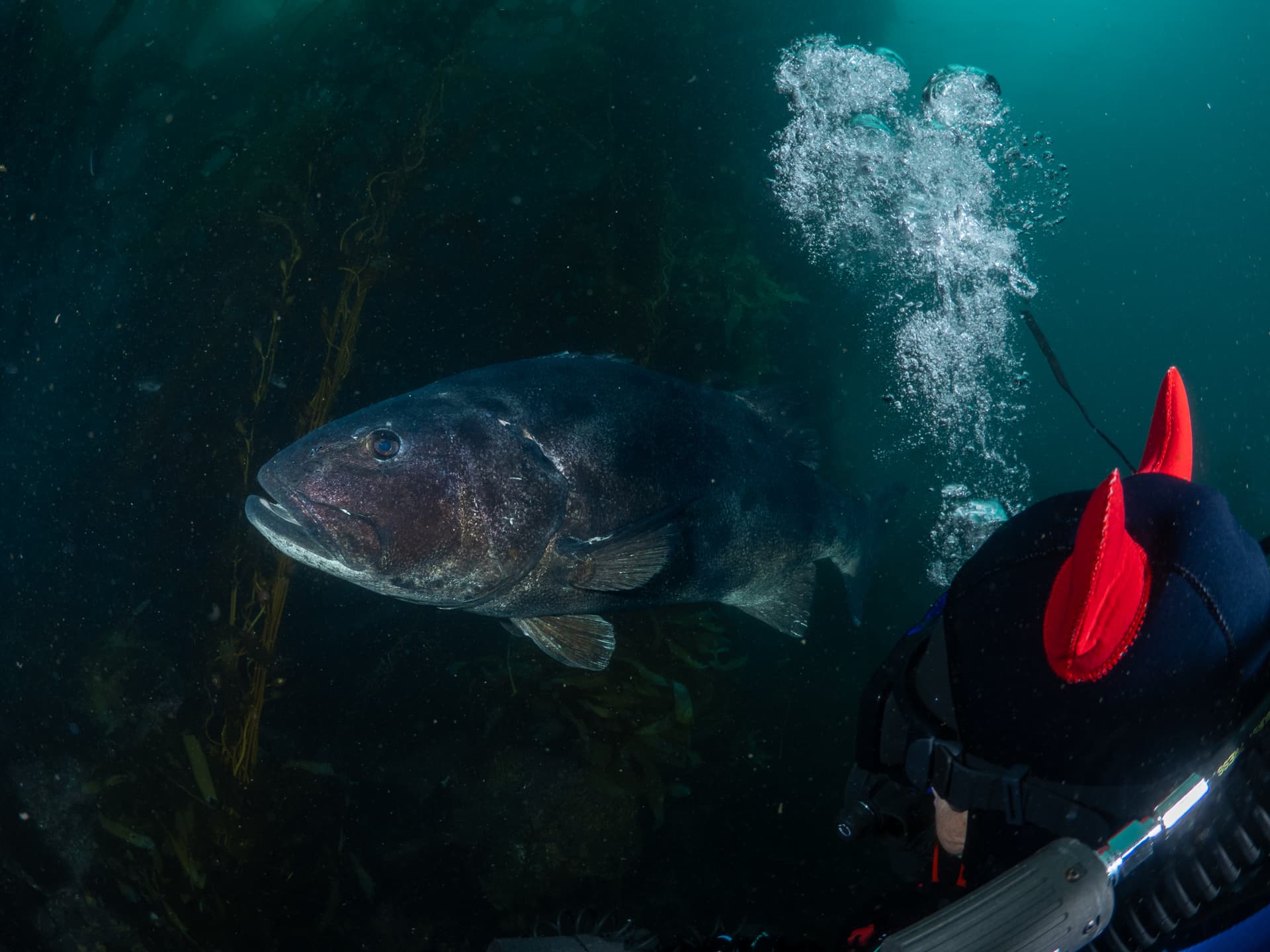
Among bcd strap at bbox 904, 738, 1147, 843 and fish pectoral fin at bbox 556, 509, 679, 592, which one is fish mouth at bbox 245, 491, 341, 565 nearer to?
fish pectoral fin at bbox 556, 509, 679, 592

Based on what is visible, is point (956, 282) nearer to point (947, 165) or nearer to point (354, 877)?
point (947, 165)

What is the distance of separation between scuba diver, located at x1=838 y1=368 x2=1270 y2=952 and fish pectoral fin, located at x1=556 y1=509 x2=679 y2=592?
135 cm

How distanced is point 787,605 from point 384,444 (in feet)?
9.75

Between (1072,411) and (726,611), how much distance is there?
171 ft

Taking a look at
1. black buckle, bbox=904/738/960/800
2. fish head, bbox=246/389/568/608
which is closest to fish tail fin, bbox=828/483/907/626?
fish head, bbox=246/389/568/608

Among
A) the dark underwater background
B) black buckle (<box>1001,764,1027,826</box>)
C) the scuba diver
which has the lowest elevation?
the dark underwater background

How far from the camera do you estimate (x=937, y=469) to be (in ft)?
64.4

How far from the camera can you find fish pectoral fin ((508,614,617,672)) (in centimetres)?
329

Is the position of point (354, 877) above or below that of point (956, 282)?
below

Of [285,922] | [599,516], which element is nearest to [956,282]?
[599,516]

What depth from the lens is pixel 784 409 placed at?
4277 mm

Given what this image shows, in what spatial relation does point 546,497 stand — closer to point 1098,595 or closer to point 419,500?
point 419,500

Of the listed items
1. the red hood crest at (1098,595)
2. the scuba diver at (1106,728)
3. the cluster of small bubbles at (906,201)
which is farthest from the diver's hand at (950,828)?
the cluster of small bubbles at (906,201)

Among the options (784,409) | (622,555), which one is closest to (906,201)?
(784,409)
